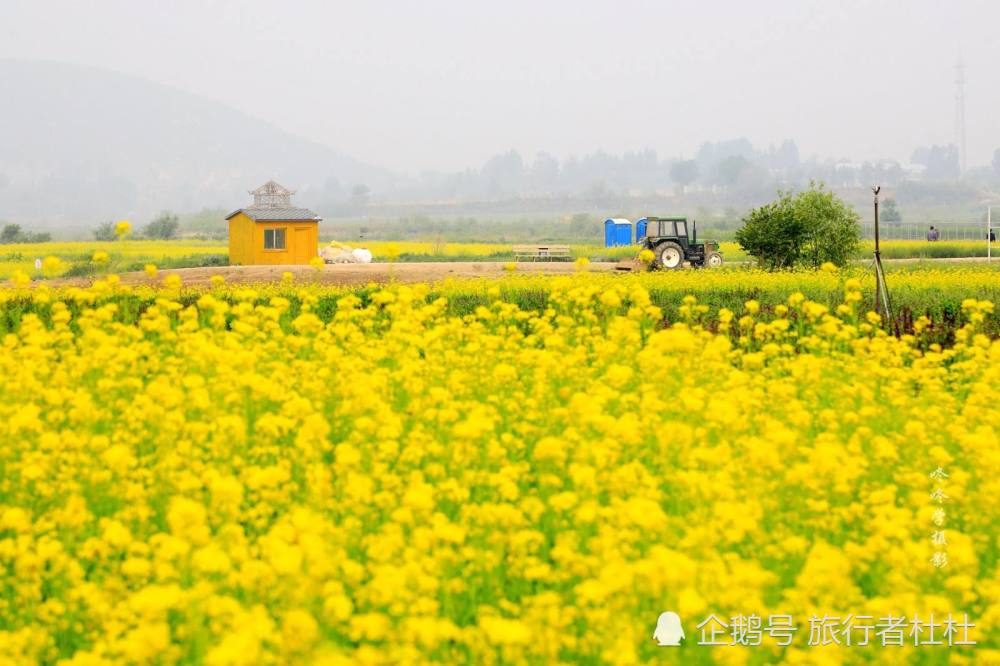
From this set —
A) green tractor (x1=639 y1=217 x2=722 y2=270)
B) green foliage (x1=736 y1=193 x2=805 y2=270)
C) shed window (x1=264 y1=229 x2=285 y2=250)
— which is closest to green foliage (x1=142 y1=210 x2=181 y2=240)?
shed window (x1=264 y1=229 x2=285 y2=250)

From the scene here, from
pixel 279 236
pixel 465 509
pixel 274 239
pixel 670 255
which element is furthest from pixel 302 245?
pixel 465 509

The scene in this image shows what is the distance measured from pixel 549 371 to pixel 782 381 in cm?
185

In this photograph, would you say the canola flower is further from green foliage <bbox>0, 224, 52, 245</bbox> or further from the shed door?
green foliage <bbox>0, 224, 52, 245</bbox>

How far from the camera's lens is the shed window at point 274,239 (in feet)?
103

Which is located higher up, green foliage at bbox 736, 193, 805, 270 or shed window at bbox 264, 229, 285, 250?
shed window at bbox 264, 229, 285, 250

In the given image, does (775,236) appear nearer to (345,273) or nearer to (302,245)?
(345,273)

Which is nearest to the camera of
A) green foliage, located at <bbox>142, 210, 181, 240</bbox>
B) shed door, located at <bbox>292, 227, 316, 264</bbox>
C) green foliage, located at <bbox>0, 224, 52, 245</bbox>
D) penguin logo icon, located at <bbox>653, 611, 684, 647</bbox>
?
penguin logo icon, located at <bbox>653, 611, 684, 647</bbox>

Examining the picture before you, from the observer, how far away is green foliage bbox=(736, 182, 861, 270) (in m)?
23.6

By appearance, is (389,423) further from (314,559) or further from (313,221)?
(313,221)

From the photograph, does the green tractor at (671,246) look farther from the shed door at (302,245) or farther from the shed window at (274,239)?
the shed window at (274,239)

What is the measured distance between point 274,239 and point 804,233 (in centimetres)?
1575

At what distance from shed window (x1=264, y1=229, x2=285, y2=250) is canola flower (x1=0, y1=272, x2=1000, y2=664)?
2245 centimetres

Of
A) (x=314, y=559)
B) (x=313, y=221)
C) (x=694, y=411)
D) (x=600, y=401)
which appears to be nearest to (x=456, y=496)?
(x=314, y=559)

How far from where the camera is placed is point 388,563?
4.18 m
